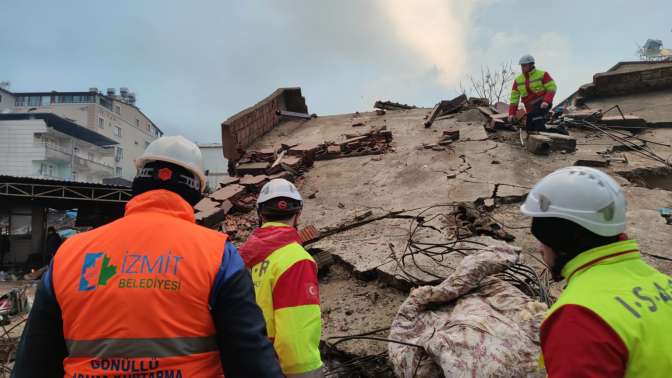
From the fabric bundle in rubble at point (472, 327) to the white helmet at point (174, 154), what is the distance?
1607 millimetres

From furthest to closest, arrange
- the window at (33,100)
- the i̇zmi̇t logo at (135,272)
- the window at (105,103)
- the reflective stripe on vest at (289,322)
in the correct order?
1. the window at (33,100)
2. the window at (105,103)
3. the reflective stripe on vest at (289,322)
4. the i̇zmi̇t logo at (135,272)

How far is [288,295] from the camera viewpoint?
78.5 inches

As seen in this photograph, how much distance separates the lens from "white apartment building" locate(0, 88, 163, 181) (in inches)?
1702

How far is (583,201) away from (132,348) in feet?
5.35

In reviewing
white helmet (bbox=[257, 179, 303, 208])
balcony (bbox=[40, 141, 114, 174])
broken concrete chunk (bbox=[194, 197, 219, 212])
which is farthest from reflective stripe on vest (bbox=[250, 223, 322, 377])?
balcony (bbox=[40, 141, 114, 174])

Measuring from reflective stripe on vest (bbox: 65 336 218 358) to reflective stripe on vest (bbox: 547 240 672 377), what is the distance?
1172 mm

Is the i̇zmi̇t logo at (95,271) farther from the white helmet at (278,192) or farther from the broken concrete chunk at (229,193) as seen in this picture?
the broken concrete chunk at (229,193)

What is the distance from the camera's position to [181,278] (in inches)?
49.9

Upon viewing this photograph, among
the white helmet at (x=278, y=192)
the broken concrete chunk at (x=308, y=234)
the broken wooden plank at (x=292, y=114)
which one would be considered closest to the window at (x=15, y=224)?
the broken wooden plank at (x=292, y=114)

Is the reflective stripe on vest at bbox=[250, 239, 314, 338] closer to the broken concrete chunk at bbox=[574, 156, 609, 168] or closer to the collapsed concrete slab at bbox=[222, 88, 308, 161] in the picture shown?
the broken concrete chunk at bbox=[574, 156, 609, 168]

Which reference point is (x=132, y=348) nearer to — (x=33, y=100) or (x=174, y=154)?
(x=174, y=154)

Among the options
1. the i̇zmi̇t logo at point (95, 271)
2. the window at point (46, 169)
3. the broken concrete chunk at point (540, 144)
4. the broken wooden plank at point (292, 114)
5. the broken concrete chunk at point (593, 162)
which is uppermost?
the broken wooden plank at point (292, 114)

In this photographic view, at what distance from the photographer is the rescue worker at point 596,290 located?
3.73ft

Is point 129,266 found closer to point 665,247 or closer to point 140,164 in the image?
point 140,164
